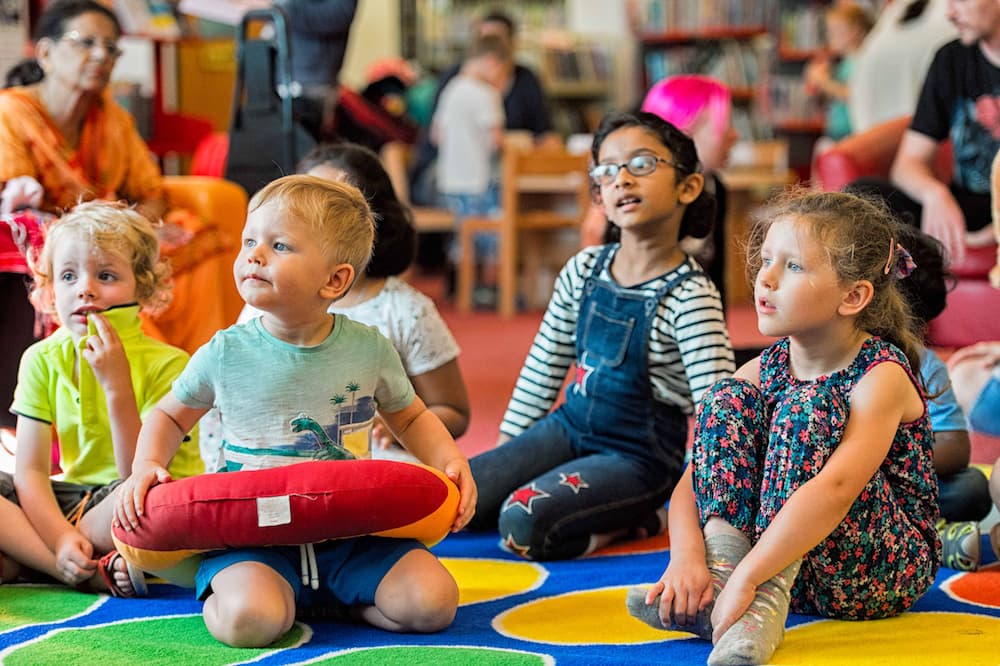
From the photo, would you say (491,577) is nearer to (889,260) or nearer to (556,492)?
(556,492)

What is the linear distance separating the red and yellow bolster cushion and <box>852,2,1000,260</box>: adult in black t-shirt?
204 cm

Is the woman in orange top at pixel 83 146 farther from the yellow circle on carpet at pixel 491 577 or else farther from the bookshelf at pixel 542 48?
the bookshelf at pixel 542 48

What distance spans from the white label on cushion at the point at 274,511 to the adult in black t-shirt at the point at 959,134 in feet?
7.02

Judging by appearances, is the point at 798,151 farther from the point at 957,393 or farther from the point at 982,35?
the point at 957,393

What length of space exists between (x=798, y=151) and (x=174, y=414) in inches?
244

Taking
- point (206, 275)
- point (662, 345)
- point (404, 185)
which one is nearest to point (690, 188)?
point (662, 345)

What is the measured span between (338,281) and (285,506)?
0.27 metres

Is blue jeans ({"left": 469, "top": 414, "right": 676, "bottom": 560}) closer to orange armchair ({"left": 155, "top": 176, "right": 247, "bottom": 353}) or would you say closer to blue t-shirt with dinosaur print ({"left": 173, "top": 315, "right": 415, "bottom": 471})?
blue t-shirt with dinosaur print ({"left": 173, "top": 315, "right": 415, "bottom": 471})

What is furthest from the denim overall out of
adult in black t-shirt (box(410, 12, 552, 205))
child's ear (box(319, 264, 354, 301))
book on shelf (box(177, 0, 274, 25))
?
adult in black t-shirt (box(410, 12, 552, 205))

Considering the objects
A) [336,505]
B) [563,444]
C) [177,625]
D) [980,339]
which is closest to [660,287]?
[563,444]

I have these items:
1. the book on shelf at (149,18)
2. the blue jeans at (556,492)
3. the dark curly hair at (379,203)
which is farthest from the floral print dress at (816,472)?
the book on shelf at (149,18)

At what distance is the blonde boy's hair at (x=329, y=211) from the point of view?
1.54m

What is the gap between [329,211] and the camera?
1.56m

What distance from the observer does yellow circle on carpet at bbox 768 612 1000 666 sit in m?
1.46
